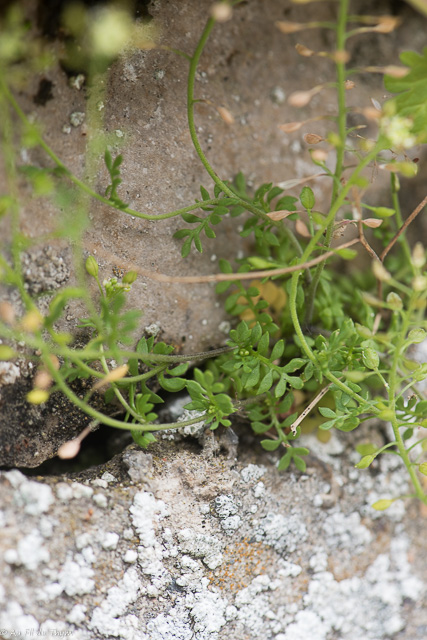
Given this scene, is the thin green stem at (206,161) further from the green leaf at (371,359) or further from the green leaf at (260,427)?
the green leaf at (260,427)

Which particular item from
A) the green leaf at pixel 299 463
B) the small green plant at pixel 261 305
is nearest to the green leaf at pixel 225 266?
the small green plant at pixel 261 305

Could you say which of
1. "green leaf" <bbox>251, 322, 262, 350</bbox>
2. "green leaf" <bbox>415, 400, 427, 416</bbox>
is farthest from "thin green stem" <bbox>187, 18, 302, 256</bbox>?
"green leaf" <bbox>415, 400, 427, 416</bbox>

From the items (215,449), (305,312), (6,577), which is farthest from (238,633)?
(305,312)

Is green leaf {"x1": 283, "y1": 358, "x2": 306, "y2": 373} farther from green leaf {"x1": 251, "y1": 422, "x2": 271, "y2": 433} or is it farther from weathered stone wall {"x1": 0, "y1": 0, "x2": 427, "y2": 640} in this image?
weathered stone wall {"x1": 0, "y1": 0, "x2": 427, "y2": 640}

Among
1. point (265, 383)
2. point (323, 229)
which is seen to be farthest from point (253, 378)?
point (323, 229)

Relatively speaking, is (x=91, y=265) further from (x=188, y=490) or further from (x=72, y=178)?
(x=188, y=490)

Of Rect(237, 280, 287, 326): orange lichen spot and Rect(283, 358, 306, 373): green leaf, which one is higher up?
Rect(283, 358, 306, 373): green leaf

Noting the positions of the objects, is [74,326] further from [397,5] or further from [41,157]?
[397,5]

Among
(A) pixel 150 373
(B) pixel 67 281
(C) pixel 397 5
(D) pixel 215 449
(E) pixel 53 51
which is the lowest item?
(D) pixel 215 449
